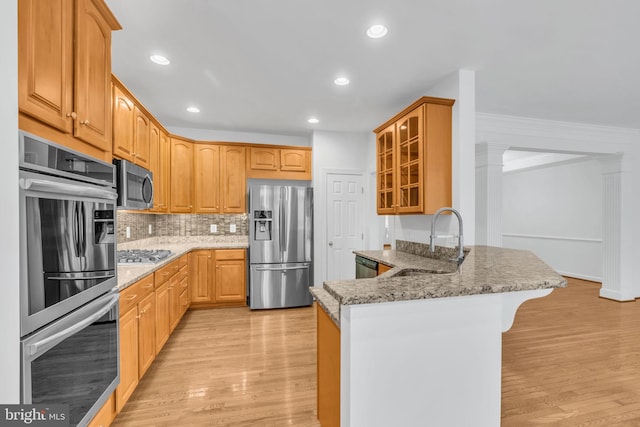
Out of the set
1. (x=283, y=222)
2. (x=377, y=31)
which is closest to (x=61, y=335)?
(x=377, y=31)

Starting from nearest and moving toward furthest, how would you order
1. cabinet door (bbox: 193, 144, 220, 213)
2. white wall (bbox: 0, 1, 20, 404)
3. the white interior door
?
white wall (bbox: 0, 1, 20, 404), cabinet door (bbox: 193, 144, 220, 213), the white interior door

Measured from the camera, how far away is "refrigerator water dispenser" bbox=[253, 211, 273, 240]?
409 cm

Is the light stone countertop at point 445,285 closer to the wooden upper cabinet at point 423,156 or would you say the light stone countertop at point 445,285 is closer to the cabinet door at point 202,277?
the wooden upper cabinet at point 423,156

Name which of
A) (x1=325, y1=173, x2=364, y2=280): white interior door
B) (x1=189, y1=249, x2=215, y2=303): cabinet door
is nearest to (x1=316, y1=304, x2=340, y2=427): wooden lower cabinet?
(x1=189, y1=249, x2=215, y2=303): cabinet door

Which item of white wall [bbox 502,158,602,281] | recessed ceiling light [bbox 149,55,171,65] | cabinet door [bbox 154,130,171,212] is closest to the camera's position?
recessed ceiling light [bbox 149,55,171,65]

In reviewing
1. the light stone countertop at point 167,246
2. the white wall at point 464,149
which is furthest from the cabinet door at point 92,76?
the white wall at point 464,149

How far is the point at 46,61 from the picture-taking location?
1.15 meters

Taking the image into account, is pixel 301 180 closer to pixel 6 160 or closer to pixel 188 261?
pixel 188 261

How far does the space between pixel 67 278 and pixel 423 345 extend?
1.47 metres

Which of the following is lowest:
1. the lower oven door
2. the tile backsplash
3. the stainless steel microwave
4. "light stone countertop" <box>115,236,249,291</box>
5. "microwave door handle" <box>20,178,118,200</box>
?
the lower oven door

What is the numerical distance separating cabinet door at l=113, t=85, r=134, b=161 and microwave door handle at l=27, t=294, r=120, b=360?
1483 millimetres

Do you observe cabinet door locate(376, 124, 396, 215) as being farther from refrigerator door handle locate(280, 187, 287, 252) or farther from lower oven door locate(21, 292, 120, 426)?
lower oven door locate(21, 292, 120, 426)

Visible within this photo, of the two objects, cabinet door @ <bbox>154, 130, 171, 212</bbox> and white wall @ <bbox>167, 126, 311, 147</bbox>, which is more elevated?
white wall @ <bbox>167, 126, 311, 147</bbox>

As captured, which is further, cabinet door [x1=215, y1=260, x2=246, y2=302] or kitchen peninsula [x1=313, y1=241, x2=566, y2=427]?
cabinet door [x1=215, y1=260, x2=246, y2=302]
